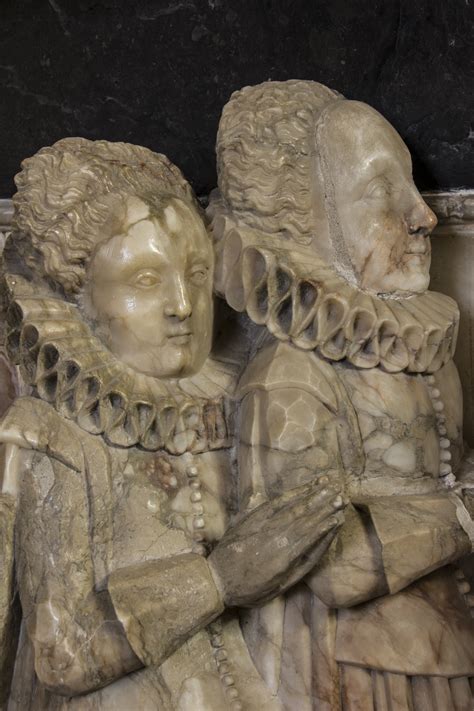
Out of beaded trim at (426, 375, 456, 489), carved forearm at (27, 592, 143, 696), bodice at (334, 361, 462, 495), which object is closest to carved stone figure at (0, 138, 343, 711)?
carved forearm at (27, 592, 143, 696)

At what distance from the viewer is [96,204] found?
1.99 meters

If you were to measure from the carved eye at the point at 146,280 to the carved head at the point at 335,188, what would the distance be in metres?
0.21

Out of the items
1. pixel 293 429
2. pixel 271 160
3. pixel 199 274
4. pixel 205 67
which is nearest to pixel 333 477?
pixel 293 429

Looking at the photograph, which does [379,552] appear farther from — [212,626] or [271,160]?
[271,160]

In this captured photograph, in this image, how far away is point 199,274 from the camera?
206cm

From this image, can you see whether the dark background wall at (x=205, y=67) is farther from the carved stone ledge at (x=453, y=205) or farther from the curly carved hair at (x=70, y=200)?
the curly carved hair at (x=70, y=200)

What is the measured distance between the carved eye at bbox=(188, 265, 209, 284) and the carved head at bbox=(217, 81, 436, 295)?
0.12m

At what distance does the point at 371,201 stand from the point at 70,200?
555mm

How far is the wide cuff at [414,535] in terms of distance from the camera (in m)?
1.84

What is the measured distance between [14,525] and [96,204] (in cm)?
60

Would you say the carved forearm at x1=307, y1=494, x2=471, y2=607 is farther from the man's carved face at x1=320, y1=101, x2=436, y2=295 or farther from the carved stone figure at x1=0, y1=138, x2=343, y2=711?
the man's carved face at x1=320, y1=101, x2=436, y2=295

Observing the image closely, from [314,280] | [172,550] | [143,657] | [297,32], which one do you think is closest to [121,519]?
[172,550]

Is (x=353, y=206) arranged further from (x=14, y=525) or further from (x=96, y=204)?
(x=14, y=525)

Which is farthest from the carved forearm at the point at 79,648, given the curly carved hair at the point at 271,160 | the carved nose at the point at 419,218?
the carved nose at the point at 419,218
